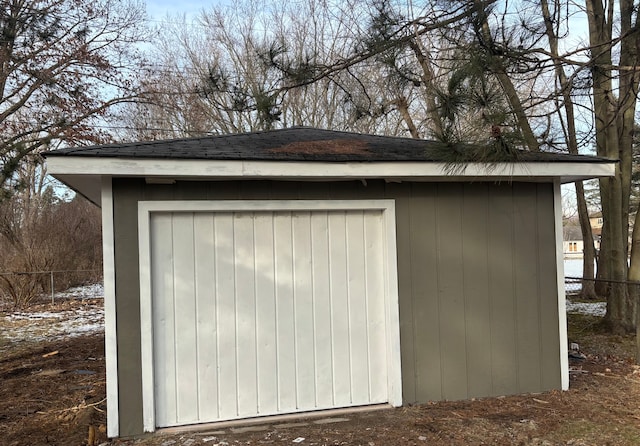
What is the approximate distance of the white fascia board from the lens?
3.48 m

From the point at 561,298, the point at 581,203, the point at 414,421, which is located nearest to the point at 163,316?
the point at 414,421

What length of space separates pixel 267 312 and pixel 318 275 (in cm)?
54

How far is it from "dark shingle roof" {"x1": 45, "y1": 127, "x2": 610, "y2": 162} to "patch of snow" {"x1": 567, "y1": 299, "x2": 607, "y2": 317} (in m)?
5.41

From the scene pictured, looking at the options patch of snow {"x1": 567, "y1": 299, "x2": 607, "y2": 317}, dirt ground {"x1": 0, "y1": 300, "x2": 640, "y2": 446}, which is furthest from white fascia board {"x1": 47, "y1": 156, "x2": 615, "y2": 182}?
patch of snow {"x1": 567, "y1": 299, "x2": 607, "y2": 317}

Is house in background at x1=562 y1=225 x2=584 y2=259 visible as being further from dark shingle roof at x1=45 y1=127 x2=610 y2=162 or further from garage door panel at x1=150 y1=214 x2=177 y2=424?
garage door panel at x1=150 y1=214 x2=177 y2=424

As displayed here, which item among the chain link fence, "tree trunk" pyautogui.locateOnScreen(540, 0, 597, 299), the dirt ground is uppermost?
"tree trunk" pyautogui.locateOnScreen(540, 0, 597, 299)

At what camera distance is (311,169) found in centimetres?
386

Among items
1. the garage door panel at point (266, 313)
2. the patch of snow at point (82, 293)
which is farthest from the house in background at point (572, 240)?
the garage door panel at point (266, 313)

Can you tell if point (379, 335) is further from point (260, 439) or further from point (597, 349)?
point (597, 349)

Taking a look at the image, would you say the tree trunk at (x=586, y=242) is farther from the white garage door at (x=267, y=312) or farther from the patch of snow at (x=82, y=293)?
the patch of snow at (x=82, y=293)

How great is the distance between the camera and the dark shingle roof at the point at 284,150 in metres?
3.63

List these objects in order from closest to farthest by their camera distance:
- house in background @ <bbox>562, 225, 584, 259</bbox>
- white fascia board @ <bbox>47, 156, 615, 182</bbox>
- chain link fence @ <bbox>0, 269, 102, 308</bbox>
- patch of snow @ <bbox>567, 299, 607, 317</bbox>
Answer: white fascia board @ <bbox>47, 156, 615, 182</bbox>, patch of snow @ <bbox>567, 299, 607, 317</bbox>, chain link fence @ <bbox>0, 269, 102, 308</bbox>, house in background @ <bbox>562, 225, 584, 259</bbox>

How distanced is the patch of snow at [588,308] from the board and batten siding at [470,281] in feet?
15.9

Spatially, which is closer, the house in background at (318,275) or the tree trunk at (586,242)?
the house in background at (318,275)
